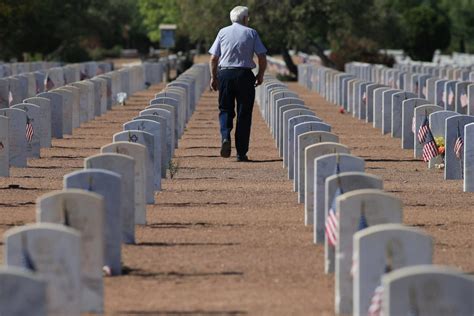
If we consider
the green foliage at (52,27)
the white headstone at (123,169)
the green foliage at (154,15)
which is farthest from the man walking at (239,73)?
the green foliage at (154,15)

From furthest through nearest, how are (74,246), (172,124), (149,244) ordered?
(172,124) < (149,244) < (74,246)

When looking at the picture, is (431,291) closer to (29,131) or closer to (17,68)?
(29,131)

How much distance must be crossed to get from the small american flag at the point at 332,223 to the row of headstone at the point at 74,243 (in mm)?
1560

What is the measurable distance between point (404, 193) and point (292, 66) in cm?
5113

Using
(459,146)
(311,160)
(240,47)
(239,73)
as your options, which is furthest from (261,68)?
(311,160)

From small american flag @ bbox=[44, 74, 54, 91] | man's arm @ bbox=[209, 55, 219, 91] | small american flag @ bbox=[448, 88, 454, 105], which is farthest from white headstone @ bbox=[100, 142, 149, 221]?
small american flag @ bbox=[44, 74, 54, 91]

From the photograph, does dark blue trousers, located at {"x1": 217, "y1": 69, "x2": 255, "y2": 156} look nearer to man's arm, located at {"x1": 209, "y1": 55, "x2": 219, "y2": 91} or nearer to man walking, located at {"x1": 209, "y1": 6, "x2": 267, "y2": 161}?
man walking, located at {"x1": 209, "y1": 6, "x2": 267, "y2": 161}

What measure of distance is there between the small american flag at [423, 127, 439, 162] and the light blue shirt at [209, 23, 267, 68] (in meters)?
2.51

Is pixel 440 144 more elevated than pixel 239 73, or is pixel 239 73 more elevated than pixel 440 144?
pixel 239 73

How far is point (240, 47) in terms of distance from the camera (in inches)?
899

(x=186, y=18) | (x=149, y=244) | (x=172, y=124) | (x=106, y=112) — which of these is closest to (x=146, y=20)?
(x=186, y=18)

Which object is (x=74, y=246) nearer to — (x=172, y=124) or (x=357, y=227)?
(x=357, y=227)

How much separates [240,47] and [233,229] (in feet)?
24.3

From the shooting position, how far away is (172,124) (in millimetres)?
23562
